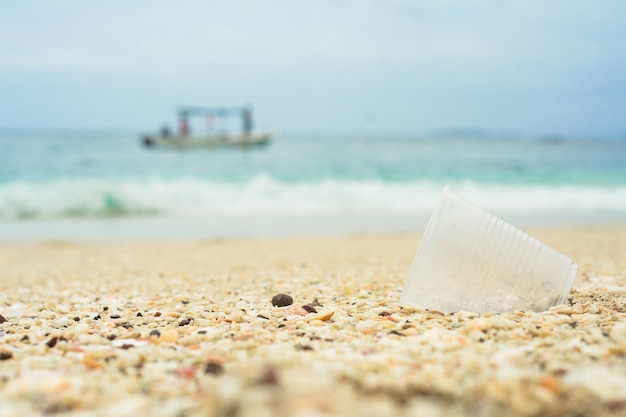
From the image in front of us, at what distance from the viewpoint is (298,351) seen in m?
2.48

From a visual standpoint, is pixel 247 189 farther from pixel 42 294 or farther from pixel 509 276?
pixel 509 276

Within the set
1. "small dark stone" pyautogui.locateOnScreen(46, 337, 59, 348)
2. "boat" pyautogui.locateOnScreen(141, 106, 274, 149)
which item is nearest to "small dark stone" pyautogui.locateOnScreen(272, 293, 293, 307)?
"small dark stone" pyautogui.locateOnScreen(46, 337, 59, 348)

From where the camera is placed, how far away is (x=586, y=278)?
14.9 feet

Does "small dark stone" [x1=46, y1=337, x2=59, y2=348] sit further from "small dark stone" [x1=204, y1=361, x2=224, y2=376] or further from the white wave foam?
the white wave foam

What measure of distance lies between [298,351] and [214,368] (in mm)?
407

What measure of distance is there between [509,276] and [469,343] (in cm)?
89

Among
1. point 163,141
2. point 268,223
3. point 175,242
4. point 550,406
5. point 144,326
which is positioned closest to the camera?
point 550,406


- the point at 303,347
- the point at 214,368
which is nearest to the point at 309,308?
the point at 303,347

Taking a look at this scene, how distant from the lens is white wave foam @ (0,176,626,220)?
1441cm

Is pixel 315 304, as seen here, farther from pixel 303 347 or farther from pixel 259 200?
pixel 259 200

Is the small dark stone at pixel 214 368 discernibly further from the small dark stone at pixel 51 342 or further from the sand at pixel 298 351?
the small dark stone at pixel 51 342

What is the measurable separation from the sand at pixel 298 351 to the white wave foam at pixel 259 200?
31.2 ft

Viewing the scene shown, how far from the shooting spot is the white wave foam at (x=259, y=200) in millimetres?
14406

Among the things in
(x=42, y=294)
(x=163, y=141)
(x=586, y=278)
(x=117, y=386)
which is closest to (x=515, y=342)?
(x=117, y=386)
